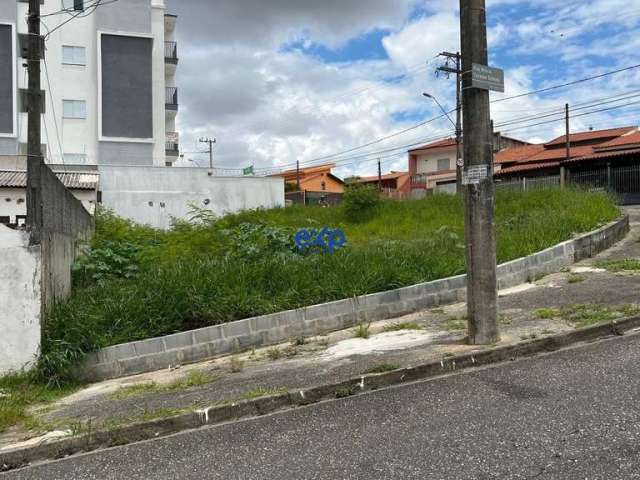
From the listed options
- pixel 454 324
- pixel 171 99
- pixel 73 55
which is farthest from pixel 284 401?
pixel 171 99

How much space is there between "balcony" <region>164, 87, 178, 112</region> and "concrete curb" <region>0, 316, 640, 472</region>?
32.7 meters

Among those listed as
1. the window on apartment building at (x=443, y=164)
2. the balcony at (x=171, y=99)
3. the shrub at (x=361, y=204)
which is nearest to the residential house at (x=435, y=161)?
the window on apartment building at (x=443, y=164)

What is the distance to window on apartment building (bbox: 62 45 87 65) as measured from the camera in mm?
30958

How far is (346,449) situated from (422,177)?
4494 centimetres

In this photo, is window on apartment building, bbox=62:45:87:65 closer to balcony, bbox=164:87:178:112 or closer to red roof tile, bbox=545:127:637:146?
balcony, bbox=164:87:178:112

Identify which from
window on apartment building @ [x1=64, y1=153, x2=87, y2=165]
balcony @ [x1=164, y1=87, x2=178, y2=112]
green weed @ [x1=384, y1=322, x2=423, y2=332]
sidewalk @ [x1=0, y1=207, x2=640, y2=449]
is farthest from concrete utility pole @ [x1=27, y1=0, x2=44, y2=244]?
balcony @ [x1=164, y1=87, x2=178, y2=112]

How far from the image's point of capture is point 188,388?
17.9ft

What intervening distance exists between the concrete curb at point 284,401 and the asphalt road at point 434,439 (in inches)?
6.6

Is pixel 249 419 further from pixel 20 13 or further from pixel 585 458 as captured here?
pixel 20 13

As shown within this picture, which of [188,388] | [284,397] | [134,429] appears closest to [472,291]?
[284,397]

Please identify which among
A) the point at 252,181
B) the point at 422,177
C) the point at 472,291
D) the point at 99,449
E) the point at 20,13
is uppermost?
the point at 20,13

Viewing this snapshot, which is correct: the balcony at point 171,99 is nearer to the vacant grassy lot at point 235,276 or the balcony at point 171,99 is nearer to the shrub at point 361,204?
the shrub at point 361,204

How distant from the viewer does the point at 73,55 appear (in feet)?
102

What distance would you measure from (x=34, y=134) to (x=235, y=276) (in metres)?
4.43
